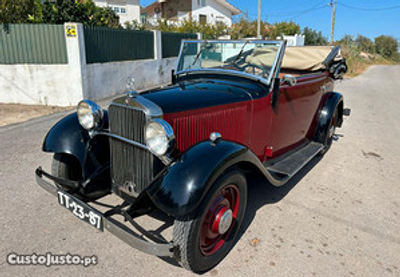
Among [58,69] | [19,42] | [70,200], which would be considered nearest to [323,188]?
[70,200]

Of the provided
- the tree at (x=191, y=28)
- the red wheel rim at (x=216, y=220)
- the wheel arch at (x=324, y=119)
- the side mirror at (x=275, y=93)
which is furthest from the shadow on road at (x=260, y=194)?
the tree at (x=191, y=28)

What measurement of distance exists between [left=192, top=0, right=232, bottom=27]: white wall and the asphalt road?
26.8 metres

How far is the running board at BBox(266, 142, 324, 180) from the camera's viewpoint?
3.34m

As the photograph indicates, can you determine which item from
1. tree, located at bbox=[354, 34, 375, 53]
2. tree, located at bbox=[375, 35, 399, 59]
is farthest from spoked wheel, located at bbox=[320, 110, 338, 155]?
tree, located at bbox=[375, 35, 399, 59]

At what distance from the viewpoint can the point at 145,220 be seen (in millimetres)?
2979

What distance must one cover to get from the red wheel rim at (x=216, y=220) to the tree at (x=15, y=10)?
32.0 ft

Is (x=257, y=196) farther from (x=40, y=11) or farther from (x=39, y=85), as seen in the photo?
(x=40, y=11)

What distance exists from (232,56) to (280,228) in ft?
6.44

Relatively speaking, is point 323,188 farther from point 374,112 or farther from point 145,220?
point 374,112

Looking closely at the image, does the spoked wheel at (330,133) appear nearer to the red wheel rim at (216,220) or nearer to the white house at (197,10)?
the red wheel rim at (216,220)

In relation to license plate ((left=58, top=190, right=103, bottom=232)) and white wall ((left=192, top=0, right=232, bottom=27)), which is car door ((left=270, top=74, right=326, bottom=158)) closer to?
license plate ((left=58, top=190, right=103, bottom=232))

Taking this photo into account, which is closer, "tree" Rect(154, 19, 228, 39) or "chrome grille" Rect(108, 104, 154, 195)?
"chrome grille" Rect(108, 104, 154, 195)

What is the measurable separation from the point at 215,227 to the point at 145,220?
3.04 ft

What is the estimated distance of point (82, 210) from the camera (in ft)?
7.42
